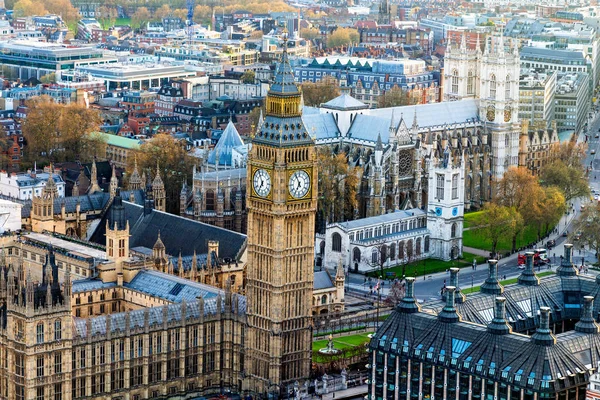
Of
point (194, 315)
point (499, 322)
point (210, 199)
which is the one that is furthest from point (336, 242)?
point (499, 322)

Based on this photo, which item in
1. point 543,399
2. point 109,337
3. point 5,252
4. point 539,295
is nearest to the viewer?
point 543,399

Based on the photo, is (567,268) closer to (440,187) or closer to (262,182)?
(262,182)

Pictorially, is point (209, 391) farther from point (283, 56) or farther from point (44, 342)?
point (283, 56)

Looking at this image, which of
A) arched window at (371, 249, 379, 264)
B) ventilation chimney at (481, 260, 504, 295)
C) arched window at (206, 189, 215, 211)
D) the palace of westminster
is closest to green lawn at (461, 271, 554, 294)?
arched window at (371, 249, 379, 264)

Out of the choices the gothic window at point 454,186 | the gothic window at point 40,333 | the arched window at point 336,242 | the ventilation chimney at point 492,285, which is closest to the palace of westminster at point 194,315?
the gothic window at point 40,333

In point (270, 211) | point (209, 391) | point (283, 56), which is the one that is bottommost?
point (209, 391)

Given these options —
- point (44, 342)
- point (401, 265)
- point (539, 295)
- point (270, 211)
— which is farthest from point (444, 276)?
point (44, 342)

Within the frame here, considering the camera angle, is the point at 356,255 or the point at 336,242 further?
the point at 336,242
